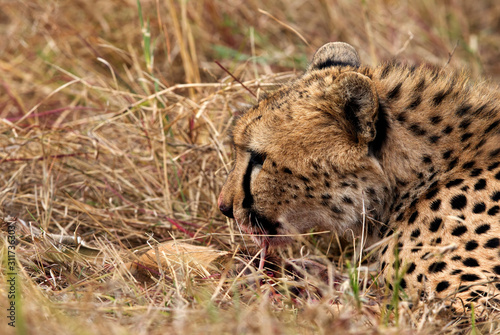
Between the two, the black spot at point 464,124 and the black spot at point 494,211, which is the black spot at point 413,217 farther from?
the black spot at point 464,124

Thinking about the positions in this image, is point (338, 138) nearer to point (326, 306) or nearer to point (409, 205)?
point (409, 205)

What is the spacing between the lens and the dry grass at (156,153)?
1929mm

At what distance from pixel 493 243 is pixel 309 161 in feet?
2.49

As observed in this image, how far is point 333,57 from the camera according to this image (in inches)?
114

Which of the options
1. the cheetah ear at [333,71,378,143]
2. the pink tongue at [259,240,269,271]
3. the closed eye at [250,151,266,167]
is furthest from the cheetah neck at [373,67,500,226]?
the pink tongue at [259,240,269,271]

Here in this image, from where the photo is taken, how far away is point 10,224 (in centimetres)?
272

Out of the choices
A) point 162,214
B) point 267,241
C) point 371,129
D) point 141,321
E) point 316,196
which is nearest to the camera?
point 141,321

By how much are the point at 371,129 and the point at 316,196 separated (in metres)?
0.37

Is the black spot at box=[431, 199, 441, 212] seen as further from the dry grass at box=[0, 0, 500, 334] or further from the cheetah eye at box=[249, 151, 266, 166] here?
the cheetah eye at box=[249, 151, 266, 166]

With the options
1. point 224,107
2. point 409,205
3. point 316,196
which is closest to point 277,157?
point 316,196

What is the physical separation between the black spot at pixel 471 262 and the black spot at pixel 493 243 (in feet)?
0.24

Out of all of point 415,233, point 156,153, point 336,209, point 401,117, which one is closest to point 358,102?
point 401,117

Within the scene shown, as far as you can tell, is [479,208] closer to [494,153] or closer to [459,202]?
[459,202]

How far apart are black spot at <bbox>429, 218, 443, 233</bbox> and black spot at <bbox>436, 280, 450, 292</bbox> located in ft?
0.70
